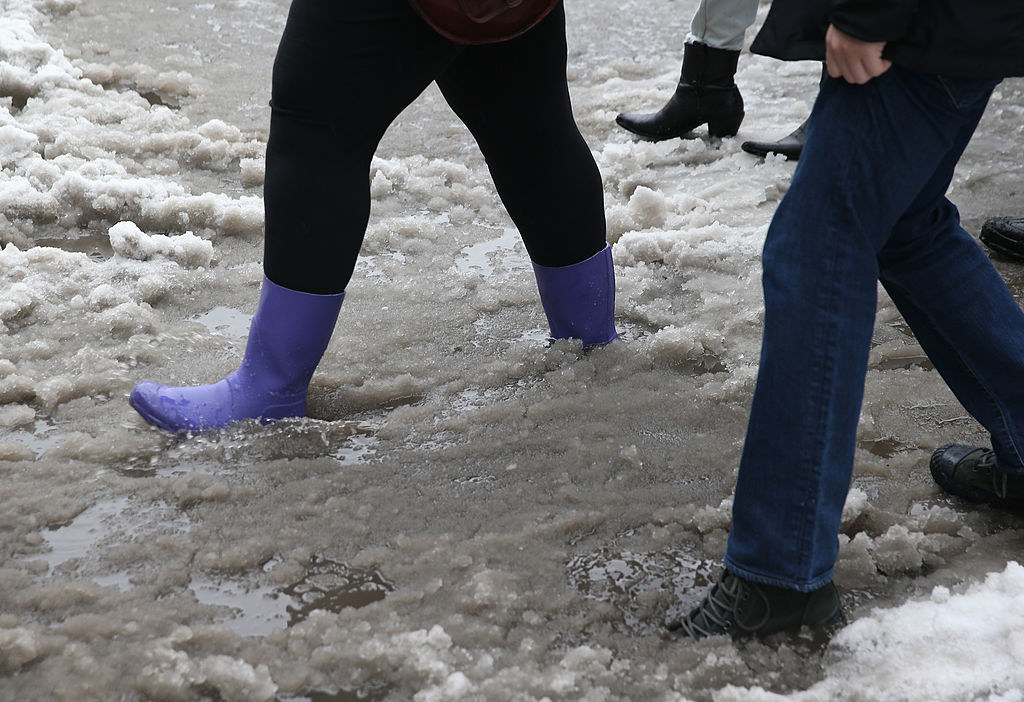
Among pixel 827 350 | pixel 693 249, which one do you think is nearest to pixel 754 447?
pixel 827 350

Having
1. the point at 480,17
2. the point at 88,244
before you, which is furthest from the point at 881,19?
the point at 88,244

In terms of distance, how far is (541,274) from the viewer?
2109mm

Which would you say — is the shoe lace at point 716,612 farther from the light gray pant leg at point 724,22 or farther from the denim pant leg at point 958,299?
the light gray pant leg at point 724,22

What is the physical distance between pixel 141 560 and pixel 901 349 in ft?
5.70

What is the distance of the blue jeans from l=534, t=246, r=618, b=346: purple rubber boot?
0.87 metres

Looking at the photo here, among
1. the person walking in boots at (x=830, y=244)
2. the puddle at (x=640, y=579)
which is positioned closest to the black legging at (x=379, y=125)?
the person walking in boots at (x=830, y=244)

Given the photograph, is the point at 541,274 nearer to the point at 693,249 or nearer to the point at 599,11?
the point at 693,249

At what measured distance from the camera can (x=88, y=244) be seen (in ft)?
9.14

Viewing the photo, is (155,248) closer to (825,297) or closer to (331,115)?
(331,115)

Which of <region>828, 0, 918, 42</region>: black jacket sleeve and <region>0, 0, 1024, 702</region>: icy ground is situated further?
<region>0, 0, 1024, 702</region>: icy ground

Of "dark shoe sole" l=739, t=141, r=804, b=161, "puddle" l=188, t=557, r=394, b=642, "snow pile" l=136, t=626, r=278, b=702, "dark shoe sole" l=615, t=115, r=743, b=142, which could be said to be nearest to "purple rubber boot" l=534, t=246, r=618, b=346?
"puddle" l=188, t=557, r=394, b=642

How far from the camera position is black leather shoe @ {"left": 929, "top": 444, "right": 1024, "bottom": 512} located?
5.31 ft

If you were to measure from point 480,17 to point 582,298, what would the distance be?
777mm

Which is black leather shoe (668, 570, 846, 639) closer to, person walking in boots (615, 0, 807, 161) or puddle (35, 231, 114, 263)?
puddle (35, 231, 114, 263)
